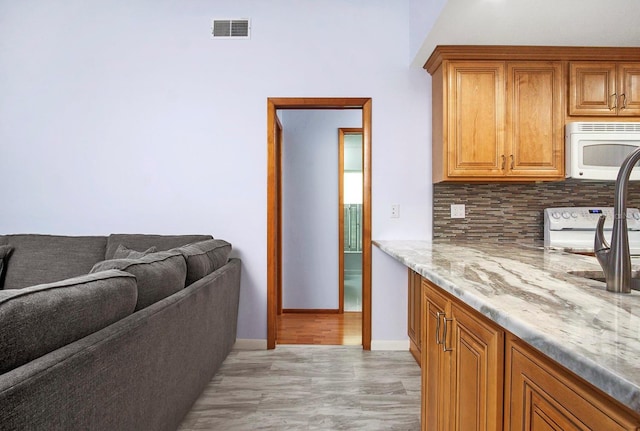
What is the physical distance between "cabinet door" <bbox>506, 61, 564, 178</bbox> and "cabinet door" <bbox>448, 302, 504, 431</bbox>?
199cm

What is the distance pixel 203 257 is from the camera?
229 centimetres

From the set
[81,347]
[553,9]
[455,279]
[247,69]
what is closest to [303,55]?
[247,69]

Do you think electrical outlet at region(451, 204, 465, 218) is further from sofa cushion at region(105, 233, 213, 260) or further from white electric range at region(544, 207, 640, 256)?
sofa cushion at region(105, 233, 213, 260)

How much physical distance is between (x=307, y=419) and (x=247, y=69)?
2.57m

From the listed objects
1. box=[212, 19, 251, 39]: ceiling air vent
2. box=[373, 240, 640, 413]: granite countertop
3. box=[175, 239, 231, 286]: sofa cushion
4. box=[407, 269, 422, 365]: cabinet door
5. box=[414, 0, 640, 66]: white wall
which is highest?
box=[212, 19, 251, 39]: ceiling air vent

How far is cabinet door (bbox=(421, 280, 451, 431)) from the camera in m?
1.38

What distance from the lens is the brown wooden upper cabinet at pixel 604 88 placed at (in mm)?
2857

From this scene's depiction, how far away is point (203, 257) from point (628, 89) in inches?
126

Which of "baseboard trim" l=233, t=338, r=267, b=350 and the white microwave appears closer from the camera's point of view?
the white microwave

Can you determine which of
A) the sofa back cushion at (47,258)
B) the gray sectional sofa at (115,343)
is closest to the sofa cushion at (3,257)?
the sofa back cushion at (47,258)

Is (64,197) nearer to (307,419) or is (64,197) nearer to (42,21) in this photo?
(42,21)

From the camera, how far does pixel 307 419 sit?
2.07 m

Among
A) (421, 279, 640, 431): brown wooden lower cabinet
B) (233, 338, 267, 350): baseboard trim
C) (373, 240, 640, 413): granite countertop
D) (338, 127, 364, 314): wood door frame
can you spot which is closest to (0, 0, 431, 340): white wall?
(233, 338, 267, 350): baseboard trim

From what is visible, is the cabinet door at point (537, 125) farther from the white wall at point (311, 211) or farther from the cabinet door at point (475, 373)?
the cabinet door at point (475, 373)
